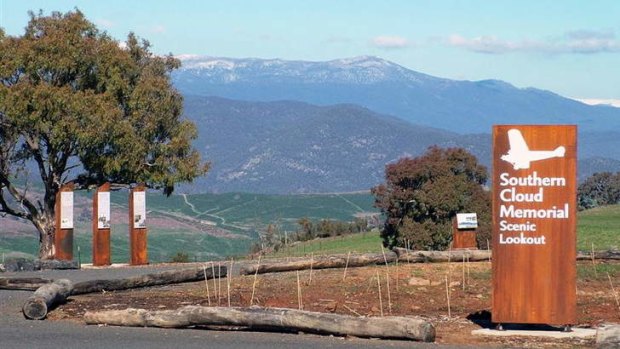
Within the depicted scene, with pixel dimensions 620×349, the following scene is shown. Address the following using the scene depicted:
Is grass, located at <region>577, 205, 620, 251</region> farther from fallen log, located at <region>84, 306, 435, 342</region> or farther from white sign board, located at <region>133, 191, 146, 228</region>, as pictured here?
fallen log, located at <region>84, 306, 435, 342</region>

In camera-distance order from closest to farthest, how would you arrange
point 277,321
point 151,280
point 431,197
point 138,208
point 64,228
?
point 277,321
point 151,280
point 64,228
point 138,208
point 431,197

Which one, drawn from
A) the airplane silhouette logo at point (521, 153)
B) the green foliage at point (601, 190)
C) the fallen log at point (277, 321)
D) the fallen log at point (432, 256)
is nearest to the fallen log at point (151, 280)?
the fallen log at point (277, 321)

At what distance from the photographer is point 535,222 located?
48.9ft

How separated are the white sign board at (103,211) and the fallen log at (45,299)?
39.2 ft

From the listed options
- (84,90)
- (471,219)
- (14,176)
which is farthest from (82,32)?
(471,219)

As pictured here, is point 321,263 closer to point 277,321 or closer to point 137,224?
point 137,224

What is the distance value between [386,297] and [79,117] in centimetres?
2085

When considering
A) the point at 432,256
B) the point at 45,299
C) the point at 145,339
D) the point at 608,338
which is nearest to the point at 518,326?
the point at 608,338

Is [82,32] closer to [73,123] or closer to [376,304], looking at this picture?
A: [73,123]

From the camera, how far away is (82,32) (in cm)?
3997

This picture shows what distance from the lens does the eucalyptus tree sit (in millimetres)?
37875

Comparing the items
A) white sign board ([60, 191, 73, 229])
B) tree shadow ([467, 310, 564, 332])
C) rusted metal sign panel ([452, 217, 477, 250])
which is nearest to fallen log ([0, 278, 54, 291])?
tree shadow ([467, 310, 564, 332])

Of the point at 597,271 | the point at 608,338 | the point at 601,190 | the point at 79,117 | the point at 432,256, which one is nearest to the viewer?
the point at 608,338

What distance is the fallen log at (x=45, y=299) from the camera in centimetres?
1648
